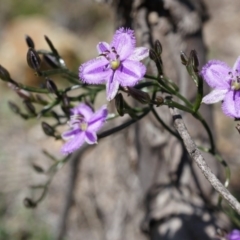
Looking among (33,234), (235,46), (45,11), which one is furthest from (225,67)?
(45,11)

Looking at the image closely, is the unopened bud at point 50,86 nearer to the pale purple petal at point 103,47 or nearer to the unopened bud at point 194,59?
the pale purple petal at point 103,47

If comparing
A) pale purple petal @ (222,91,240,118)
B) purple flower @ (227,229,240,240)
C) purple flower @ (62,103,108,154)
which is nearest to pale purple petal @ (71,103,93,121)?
purple flower @ (62,103,108,154)

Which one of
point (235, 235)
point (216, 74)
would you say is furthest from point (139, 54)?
point (235, 235)

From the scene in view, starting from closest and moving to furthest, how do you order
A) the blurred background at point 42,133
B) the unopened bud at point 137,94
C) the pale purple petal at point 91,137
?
the unopened bud at point 137,94 → the pale purple petal at point 91,137 → the blurred background at point 42,133

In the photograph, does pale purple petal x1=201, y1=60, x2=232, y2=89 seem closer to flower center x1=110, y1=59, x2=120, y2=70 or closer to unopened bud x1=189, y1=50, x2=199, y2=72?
unopened bud x1=189, y1=50, x2=199, y2=72

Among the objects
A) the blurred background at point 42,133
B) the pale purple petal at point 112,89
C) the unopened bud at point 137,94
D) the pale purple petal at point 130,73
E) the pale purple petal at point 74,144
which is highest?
the pale purple petal at point 130,73

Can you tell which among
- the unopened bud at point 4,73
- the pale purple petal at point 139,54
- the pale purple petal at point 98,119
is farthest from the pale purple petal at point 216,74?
the unopened bud at point 4,73
